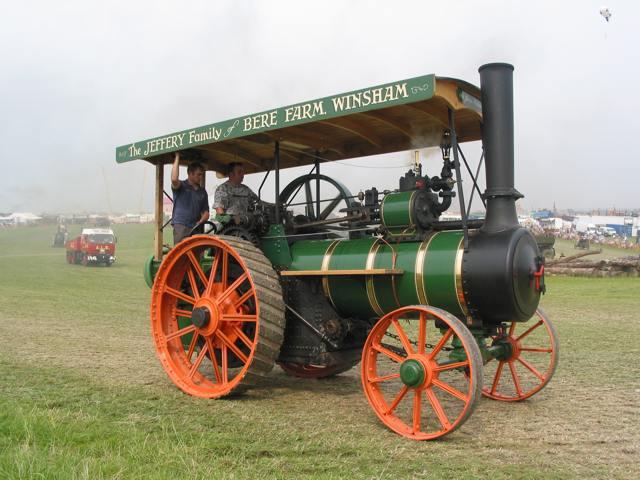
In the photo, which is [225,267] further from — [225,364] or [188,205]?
[188,205]

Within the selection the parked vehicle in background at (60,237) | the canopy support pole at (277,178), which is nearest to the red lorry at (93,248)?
the parked vehicle in background at (60,237)

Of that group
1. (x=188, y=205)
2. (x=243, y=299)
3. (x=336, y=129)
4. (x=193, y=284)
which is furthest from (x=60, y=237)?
(x=336, y=129)

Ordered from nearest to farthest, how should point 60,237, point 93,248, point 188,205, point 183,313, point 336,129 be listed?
point 336,129
point 183,313
point 188,205
point 93,248
point 60,237

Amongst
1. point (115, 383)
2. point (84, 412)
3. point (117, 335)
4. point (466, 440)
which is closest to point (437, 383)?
point (466, 440)

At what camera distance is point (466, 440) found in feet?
11.2

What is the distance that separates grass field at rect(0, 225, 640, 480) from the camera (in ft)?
9.36

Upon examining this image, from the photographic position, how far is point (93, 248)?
23.9 metres

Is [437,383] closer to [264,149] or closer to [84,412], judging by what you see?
[84,412]

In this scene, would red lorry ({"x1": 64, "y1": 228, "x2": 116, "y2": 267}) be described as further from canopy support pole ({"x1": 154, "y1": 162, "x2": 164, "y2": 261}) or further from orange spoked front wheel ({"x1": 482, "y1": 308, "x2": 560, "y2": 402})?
orange spoked front wheel ({"x1": 482, "y1": 308, "x2": 560, "y2": 402})

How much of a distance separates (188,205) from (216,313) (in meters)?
1.25

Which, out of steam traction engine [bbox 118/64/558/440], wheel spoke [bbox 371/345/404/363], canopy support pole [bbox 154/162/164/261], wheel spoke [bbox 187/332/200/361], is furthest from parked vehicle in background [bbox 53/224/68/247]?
wheel spoke [bbox 371/345/404/363]

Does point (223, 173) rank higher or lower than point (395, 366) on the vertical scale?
higher

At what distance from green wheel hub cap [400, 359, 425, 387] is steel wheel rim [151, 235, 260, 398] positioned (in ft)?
3.60

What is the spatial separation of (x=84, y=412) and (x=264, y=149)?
261 cm
